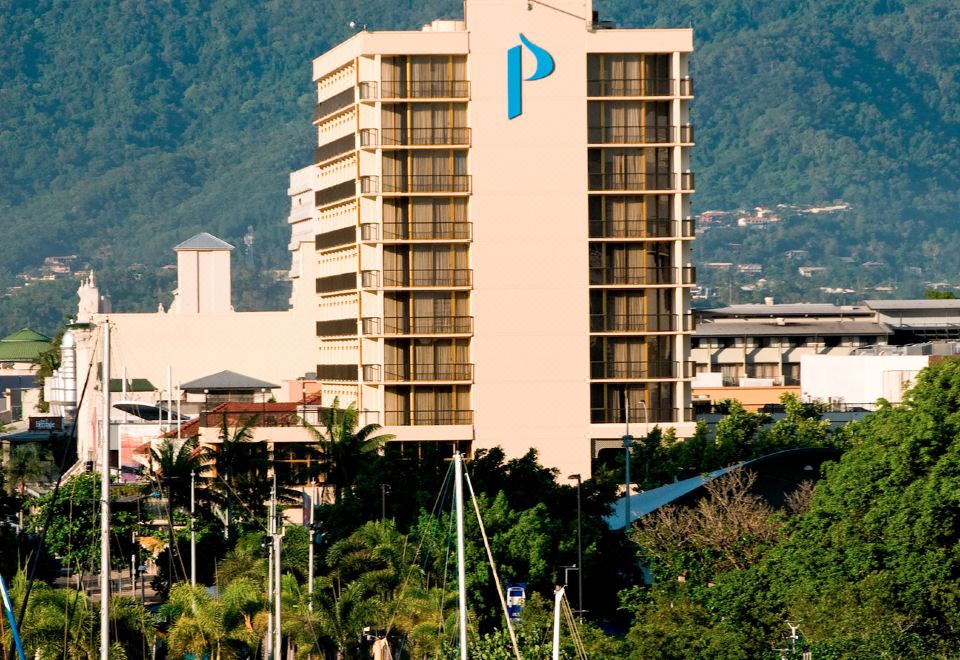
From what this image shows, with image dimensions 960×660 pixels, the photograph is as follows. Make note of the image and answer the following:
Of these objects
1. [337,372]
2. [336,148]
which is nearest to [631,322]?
[337,372]

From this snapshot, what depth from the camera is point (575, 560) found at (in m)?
79.5

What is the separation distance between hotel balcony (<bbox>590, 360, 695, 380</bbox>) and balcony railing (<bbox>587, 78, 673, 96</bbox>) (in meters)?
14.6

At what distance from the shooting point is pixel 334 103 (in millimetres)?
123625

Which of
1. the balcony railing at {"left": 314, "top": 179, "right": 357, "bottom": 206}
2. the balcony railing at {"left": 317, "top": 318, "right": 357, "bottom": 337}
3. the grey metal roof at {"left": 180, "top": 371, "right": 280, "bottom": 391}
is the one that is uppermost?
the balcony railing at {"left": 314, "top": 179, "right": 357, "bottom": 206}

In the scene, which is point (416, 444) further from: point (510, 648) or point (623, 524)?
point (510, 648)

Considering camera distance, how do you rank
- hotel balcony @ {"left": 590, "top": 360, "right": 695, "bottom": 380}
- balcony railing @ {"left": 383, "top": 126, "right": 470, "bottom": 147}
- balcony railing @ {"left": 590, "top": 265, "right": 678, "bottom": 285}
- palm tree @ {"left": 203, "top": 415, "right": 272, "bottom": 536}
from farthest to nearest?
1. hotel balcony @ {"left": 590, "top": 360, "right": 695, "bottom": 380}
2. balcony railing @ {"left": 590, "top": 265, "right": 678, "bottom": 285}
3. balcony railing @ {"left": 383, "top": 126, "right": 470, "bottom": 147}
4. palm tree @ {"left": 203, "top": 415, "right": 272, "bottom": 536}

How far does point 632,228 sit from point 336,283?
60.1ft

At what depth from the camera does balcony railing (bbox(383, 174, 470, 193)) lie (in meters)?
116

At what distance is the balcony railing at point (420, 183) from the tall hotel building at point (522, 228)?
10 centimetres

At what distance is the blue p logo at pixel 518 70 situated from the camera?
374ft

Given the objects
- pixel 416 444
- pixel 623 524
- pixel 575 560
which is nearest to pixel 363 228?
pixel 416 444

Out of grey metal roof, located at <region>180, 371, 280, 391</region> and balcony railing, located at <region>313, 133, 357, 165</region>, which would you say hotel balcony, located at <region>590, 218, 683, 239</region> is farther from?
grey metal roof, located at <region>180, 371, 280, 391</region>

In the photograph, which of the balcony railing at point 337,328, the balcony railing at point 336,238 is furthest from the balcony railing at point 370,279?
the balcony railing at point 337,328

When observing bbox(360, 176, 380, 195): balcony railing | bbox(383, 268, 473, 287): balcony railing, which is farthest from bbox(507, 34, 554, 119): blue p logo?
bbox(383, 268, 473, 287): balcony railing
